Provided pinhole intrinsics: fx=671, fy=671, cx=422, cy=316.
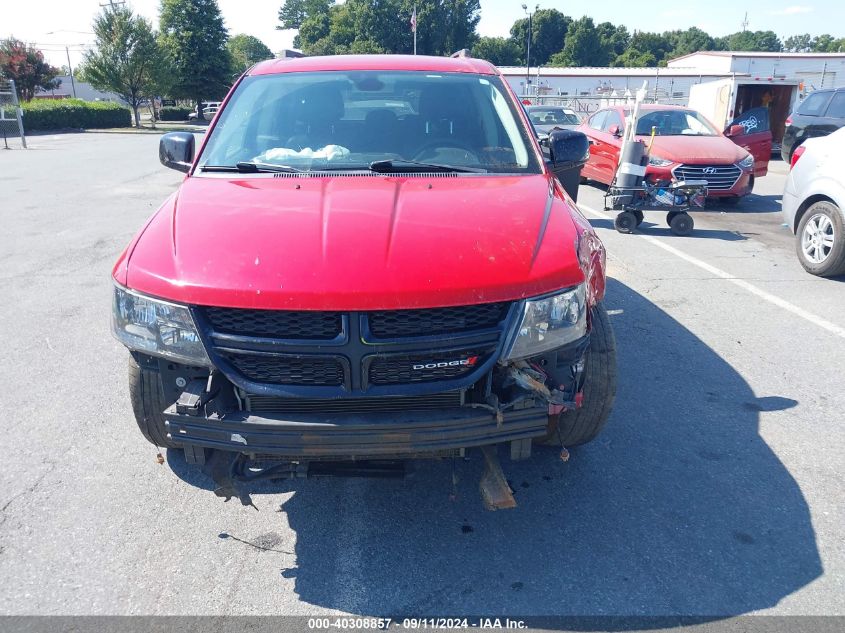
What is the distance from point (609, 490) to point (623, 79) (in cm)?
4379

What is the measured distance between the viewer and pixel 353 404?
2551 mm

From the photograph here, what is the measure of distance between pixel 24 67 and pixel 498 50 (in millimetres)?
68921

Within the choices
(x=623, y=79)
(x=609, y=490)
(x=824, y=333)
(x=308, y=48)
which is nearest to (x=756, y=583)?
(x=609, y=490)

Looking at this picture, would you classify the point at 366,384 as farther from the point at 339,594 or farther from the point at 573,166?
the point at 573,166

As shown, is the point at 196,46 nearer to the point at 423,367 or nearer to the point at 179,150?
the point at 179,150

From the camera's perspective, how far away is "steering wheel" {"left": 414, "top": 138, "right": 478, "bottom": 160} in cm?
370

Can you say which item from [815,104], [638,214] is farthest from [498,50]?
[638,214]

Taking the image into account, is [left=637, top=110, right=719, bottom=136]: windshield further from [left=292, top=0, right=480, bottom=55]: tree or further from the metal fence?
[left=292, top=0, right=480, bottom=55]: tree

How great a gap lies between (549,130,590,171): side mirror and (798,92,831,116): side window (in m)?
12.2

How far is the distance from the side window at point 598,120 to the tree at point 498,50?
84496mm

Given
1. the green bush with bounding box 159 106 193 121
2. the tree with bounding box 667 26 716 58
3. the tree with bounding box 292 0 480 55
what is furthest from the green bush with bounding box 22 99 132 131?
the tree with bounding box 667 26 716 58

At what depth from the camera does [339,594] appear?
2.62 m

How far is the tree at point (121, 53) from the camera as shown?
132ft

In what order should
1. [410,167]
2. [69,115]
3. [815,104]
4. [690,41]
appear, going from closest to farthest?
[410,167] < [815,104] < [69,115] < [690,41]
